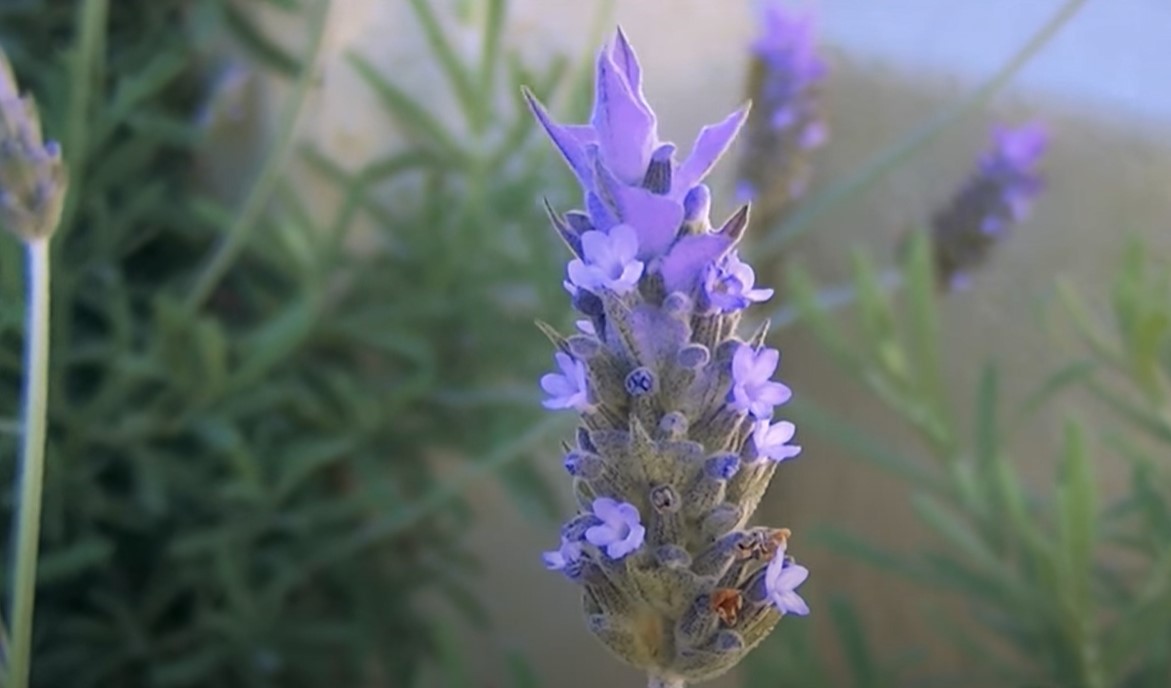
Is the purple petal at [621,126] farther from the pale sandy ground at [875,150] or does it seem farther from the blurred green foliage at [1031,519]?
the pale sandy ground at [875,150]

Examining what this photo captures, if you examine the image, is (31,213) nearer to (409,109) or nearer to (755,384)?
(755,384)

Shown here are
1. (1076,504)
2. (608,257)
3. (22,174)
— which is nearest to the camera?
(608,257)

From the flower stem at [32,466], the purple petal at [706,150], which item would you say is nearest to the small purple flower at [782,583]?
the purple petal at [706,150]

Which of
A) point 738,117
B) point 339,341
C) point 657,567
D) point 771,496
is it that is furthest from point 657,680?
point 771,496

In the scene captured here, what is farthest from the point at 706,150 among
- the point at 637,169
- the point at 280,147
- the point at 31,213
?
the point at 280,147

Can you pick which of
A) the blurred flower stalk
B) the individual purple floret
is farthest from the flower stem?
the individual purple floret
